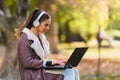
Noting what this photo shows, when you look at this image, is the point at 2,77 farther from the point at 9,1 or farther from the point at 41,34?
the point at 41,34

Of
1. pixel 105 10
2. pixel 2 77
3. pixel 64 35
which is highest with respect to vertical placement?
pixel 105 10

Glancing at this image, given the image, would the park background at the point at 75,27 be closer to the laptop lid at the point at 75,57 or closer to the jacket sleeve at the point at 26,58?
the jacket sleeve at the point at 26,58

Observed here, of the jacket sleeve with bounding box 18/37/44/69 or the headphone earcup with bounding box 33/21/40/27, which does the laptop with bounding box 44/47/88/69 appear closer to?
the jacket sleeve with bounding box 18/37/44/69

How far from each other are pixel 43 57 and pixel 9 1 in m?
12.8

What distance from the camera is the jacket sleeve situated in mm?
6445

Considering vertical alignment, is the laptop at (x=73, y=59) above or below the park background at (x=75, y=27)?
above

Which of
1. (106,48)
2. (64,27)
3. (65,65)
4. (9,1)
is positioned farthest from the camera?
(64,27)

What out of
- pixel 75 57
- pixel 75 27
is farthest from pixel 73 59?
pixel 75 27

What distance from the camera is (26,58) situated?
644 centimetres

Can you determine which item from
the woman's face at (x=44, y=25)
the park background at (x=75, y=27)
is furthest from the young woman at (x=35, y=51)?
A: the park background at (x=75, y=27)

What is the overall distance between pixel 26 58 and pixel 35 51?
189 millimetres

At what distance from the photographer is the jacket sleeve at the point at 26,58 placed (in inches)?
254

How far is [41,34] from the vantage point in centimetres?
672

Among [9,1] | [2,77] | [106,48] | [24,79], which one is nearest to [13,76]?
[2,77]
